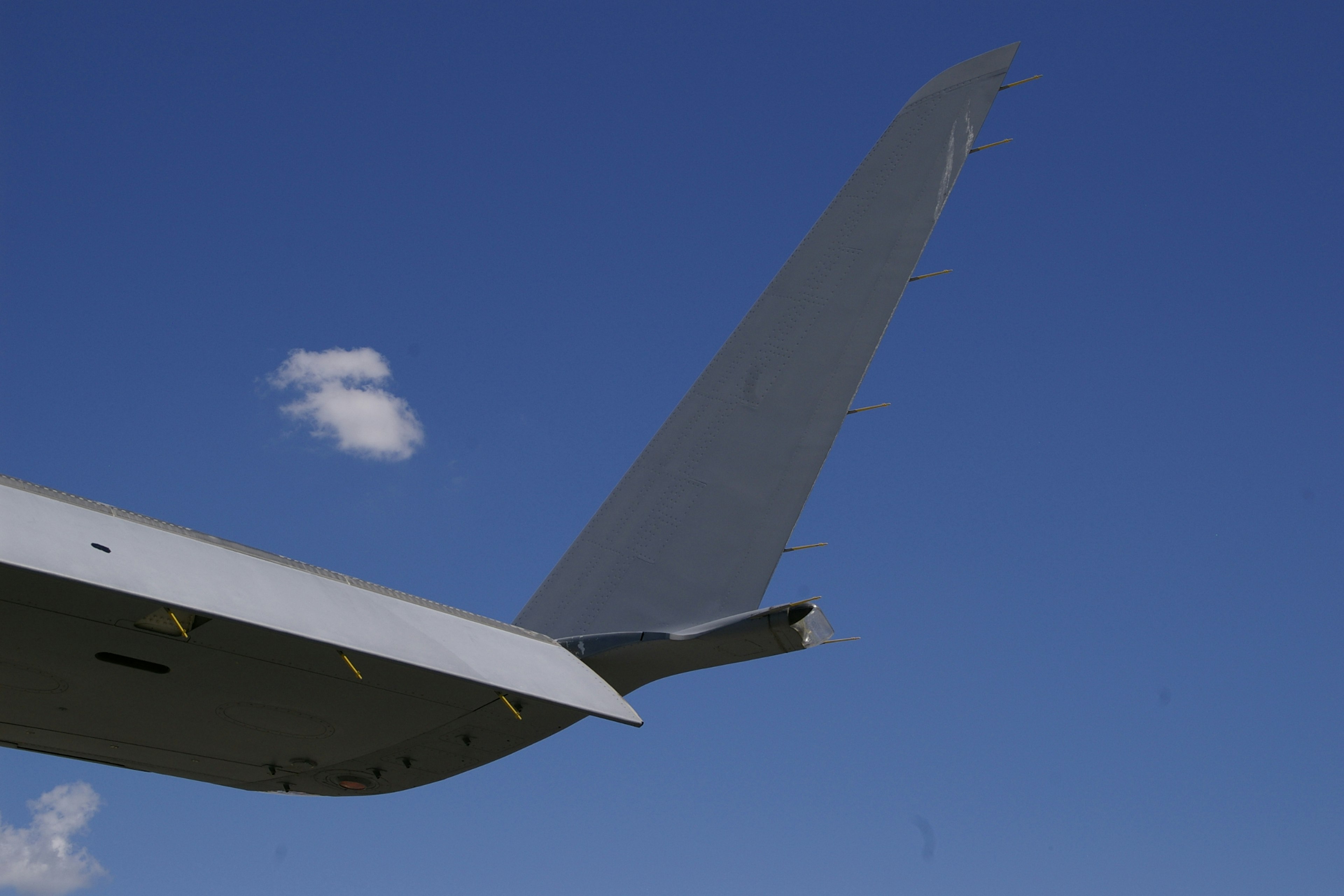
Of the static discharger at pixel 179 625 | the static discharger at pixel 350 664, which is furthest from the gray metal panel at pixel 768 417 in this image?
the static discharger at pixel 179 625

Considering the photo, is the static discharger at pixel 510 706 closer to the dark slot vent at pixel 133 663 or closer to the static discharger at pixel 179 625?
the static discharger at pixel 179 625

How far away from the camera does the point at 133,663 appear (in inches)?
299

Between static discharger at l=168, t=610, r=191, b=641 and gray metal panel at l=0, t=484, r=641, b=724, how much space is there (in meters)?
0.11

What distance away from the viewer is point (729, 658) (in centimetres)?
985

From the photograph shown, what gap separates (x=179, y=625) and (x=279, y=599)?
81 centimetres

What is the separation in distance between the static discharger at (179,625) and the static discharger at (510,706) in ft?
7.26

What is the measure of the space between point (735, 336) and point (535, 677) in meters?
5.22

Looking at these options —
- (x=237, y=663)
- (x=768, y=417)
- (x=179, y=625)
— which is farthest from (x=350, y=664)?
(x=768, y=417)

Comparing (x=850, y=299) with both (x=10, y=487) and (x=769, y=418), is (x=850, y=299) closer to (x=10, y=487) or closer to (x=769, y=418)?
(x=769, y=418)

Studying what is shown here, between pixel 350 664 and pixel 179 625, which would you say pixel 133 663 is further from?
pixel 350 664

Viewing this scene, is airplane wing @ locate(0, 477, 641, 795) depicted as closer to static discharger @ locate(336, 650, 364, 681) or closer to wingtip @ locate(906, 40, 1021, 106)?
static discharger @ locate(336, 650, 364, 681)

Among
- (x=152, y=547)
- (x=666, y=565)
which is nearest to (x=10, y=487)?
(x=152, y=547)

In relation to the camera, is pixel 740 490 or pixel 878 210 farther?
pixel 878 210

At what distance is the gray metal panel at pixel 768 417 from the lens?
1059cm
